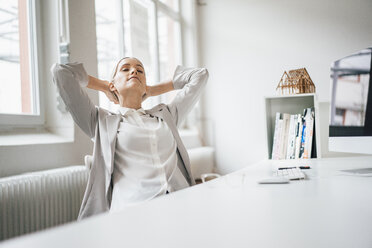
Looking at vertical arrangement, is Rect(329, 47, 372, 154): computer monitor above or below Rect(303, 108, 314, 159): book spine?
above

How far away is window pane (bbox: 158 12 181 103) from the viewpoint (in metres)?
3.62

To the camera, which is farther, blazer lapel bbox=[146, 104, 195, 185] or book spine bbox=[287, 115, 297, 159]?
book spine bbox=[287, 115, 297, 159]

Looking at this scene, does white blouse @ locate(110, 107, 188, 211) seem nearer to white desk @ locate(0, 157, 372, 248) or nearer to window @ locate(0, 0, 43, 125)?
white desk @ locate(0, 157, 372, 248)

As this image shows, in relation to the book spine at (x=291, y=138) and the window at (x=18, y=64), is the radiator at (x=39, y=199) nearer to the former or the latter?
the window at (x=18, y=64)

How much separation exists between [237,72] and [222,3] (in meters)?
0.82

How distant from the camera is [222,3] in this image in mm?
3715

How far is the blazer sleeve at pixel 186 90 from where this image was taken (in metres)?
1.79

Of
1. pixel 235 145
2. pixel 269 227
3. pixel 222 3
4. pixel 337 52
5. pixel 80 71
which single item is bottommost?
pixel 235 145

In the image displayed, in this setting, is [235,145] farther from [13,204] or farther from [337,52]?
[13,204]

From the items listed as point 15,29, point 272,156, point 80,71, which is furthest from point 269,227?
point 15,29

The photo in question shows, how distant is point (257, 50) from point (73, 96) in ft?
7.99

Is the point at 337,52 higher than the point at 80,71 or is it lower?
higher

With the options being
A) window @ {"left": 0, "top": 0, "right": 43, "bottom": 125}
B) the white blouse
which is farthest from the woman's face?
window @ {"left": 0, "top": 0, "right": 43, "bottom": 125}

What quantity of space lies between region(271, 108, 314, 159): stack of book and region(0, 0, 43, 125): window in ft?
4.98
